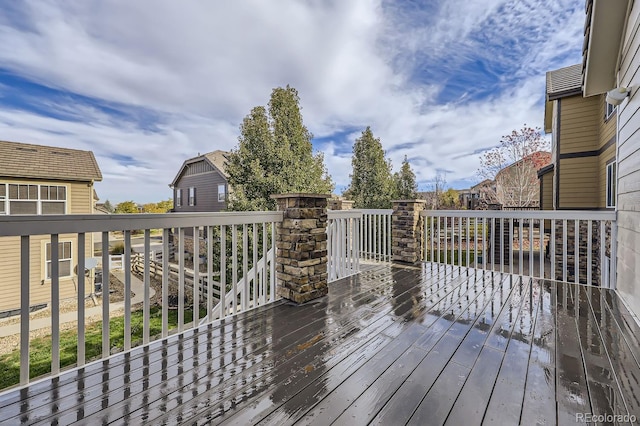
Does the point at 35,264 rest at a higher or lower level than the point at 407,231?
lower

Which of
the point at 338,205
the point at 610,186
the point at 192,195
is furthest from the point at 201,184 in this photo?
the point at 610,186

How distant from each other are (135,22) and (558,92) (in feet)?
35.3

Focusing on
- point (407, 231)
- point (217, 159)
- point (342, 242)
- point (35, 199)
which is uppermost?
point (217, 159)

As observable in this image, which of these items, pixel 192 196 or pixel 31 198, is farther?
pixel 192 196

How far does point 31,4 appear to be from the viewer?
4680 mm

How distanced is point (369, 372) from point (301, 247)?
5.14 feet

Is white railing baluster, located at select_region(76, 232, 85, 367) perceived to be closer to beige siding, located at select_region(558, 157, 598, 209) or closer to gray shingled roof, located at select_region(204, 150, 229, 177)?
beige siding, located at select_region(558, 157, 598, 209)

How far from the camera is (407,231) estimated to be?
520cm

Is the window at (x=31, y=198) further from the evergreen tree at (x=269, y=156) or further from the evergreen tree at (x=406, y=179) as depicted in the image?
the evergreen tree at (x=406, y=179)

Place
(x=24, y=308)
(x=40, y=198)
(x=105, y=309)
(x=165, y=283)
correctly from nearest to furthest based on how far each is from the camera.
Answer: (x=24, y=308) → (x=105, y=309) → (x=165, y=283) → (x=40, y=198)

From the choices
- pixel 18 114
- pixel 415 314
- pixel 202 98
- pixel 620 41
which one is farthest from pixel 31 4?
pixel 620 41

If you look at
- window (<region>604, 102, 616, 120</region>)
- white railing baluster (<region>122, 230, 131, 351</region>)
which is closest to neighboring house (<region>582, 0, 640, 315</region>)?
window (<region>604, 102, 616, 120</region>)

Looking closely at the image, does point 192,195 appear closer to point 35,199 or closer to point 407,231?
point 35,199

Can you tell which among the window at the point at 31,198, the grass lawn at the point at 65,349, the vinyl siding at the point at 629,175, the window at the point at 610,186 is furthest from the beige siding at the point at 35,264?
the window at the point at 610,186
